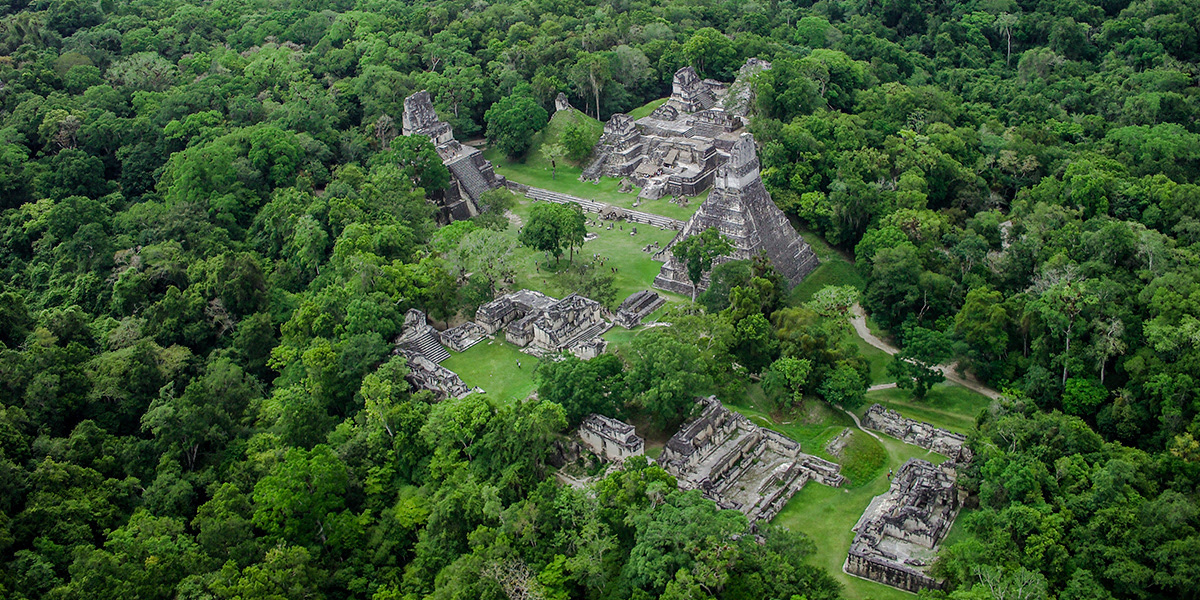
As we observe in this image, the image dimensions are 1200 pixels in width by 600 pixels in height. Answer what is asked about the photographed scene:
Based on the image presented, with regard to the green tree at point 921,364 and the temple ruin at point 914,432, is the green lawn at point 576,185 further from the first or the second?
the temple ruin at point 914,432

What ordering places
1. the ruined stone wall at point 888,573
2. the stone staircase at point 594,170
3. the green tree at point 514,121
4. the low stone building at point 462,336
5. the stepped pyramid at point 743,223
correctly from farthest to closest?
the green tree at point 514,121
the stone staircase at point 594,170
the stepped pyramid at point 743,223
the low stone building at point 462,336
the ruined stone wall at point 888,573

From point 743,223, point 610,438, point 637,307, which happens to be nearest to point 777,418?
point 610,438

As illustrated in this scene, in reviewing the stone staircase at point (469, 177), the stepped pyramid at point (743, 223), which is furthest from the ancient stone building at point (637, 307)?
the stone staircase at point (469, 177)

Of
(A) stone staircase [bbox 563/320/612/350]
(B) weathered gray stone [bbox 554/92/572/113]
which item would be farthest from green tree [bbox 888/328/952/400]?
(B) weathered gray stone [bbox 554/92/572/113]

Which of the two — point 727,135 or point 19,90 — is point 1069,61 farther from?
point 19,90

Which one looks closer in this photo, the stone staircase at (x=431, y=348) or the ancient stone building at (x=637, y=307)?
the stone staircase at (x=431, y=348)

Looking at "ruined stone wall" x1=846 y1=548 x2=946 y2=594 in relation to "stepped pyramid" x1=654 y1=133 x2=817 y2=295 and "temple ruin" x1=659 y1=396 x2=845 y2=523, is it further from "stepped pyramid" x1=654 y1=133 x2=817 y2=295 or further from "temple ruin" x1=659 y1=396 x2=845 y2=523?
"stepped pyramid" x1=654 y1=133 x2=817 y2=295

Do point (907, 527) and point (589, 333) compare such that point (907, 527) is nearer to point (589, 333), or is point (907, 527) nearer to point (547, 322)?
point (589, 333)
